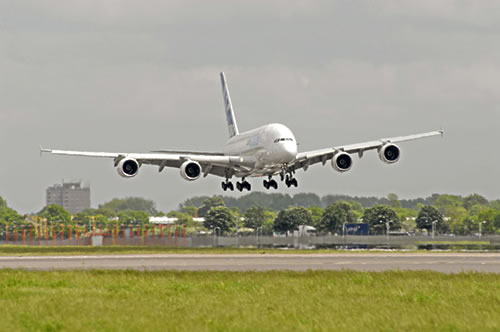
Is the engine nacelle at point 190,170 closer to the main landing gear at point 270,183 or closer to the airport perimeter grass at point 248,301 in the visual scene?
the main landing gear at point 270,183

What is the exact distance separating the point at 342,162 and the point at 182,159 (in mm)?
14780

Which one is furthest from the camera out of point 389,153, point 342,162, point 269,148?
point 342,162

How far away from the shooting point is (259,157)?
7844 centimetres

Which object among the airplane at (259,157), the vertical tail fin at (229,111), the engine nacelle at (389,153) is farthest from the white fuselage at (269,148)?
the vertical tail fin at (229,111)

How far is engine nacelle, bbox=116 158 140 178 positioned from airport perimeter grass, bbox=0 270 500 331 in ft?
98.1

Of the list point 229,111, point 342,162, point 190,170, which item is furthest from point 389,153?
point 229,111

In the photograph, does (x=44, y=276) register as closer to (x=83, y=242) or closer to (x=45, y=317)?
(x=45, y=317)

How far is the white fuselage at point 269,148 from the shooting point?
75.7 meters

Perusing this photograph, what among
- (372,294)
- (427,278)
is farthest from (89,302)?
(427,278)

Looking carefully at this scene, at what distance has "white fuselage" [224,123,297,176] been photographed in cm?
7569

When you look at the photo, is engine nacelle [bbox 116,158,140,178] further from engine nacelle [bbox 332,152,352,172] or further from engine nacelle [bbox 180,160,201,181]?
engine nacelle [bbox 332,152,352,172]

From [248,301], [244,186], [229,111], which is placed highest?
[229,111]

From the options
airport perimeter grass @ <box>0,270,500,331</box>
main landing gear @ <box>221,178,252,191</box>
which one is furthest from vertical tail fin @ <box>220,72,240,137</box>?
airport perimeter grass @ <box>0,270,500,331</box>

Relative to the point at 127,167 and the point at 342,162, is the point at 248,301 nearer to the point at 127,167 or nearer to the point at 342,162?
the point at 127,167
